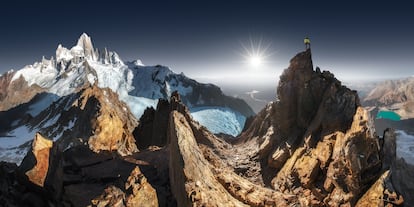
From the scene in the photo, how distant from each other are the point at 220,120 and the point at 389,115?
125 metres

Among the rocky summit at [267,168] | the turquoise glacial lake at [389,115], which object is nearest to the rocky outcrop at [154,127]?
the rocky summit at [267,168]

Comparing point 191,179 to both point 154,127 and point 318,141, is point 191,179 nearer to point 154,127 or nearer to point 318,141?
point 318,141

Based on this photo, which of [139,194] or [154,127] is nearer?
[139,194]

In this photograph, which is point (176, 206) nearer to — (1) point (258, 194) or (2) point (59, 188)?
(1) point (258, 194)

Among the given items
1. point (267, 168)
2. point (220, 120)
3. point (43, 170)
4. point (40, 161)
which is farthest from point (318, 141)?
point (220, 120)

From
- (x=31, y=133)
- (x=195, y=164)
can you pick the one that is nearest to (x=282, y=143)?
(x=195, y=164)

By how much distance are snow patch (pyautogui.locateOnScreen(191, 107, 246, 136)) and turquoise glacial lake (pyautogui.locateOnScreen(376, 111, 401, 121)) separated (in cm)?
10331

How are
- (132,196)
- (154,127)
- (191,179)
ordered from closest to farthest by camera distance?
1. (132,196)
2. (191,179)
3. (154,127)

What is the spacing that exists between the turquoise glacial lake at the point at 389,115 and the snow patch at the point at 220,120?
10331 centimetres

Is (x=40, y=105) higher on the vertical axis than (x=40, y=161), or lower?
lower

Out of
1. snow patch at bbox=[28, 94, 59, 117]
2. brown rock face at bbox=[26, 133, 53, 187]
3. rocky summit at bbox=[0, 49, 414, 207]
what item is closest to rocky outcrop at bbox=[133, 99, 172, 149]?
rocky summit at bbox=[0, 49, 414, 207]

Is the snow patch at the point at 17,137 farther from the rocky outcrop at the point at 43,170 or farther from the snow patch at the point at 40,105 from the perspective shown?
the rocky outcrop at the point at 43,170

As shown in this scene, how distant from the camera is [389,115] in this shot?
18462 cm

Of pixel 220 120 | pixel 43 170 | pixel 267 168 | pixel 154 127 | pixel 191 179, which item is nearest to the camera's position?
pixel 191 179
